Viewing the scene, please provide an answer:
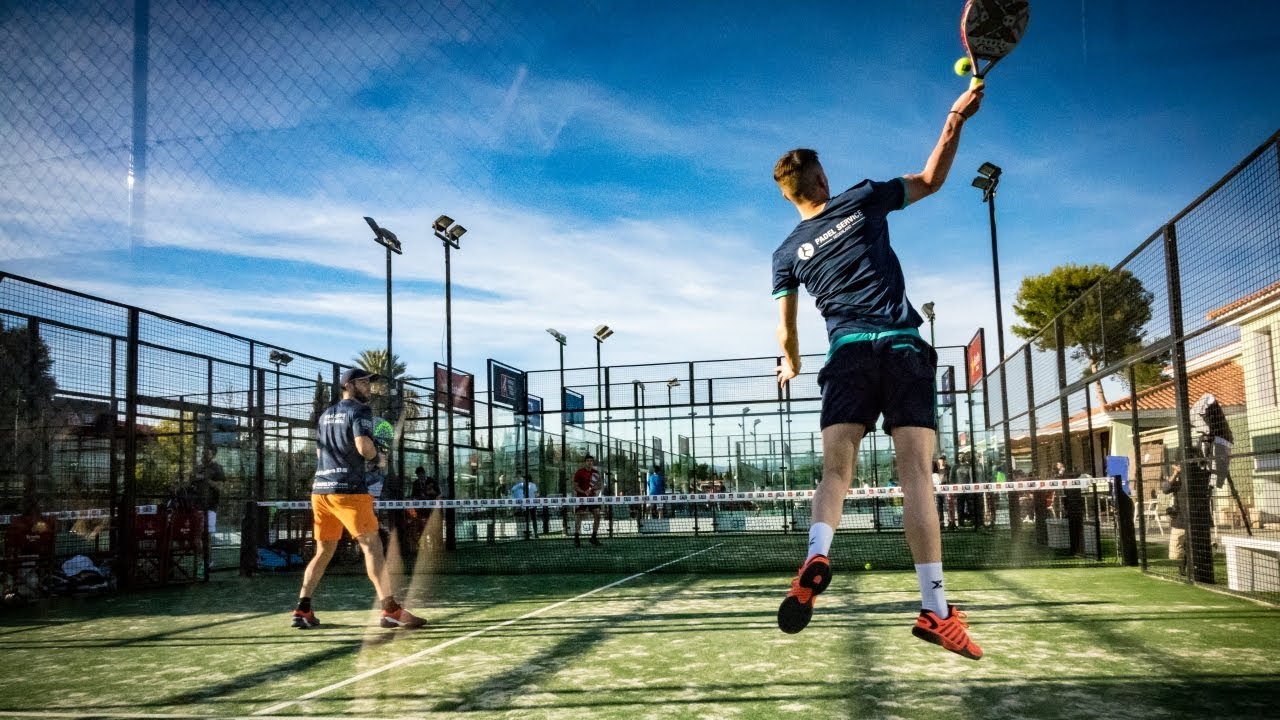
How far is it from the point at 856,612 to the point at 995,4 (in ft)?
15.3

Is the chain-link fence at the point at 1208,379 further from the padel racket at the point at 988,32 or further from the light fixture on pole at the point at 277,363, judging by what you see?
the light fixture on pole at the point at 277,363

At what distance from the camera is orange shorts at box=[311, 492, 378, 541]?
6840 mm

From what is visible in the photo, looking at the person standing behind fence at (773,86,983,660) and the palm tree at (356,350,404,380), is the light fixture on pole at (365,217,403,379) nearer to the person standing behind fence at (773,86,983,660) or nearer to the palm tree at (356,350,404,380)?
the person standing behind fence at (773,86,983,660)

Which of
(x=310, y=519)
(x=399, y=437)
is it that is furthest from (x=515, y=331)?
(x=310, y=519)

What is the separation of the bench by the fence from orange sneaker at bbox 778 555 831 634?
18.3ft

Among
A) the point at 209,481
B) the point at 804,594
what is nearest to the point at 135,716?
the point at 804,594

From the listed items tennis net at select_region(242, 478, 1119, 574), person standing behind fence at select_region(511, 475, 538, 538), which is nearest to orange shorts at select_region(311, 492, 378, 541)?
tennis net at select_region(242, 478, 1119, 574)

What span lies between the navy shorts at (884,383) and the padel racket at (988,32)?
3.85ft

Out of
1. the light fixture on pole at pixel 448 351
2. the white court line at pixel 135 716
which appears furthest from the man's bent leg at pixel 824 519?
the light fixture on pole at pixel 448 351

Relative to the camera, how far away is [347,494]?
22.4ft

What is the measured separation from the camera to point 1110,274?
986cm

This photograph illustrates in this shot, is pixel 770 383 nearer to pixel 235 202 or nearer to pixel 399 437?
pixel 399 437

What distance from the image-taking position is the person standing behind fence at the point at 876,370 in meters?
3.38

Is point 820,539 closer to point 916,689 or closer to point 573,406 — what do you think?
point 916,689
